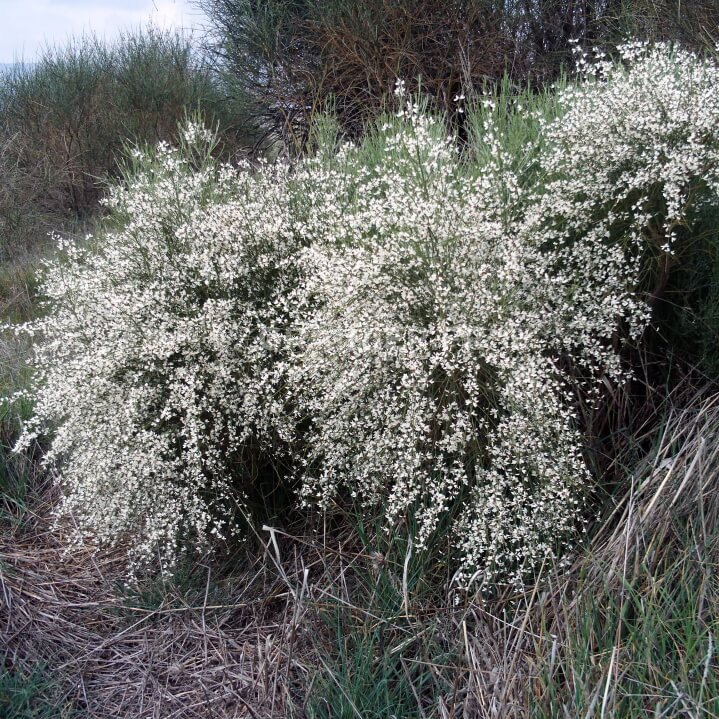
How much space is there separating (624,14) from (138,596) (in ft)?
17.7

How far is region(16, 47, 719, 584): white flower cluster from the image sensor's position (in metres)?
2.36

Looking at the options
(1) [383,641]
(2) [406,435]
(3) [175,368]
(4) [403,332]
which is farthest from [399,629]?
(3) [175,368]

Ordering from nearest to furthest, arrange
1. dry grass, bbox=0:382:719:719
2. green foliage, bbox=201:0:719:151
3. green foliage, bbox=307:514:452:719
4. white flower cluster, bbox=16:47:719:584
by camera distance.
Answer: dry grass, bbox=0:382:719:719, green foliage, bbox=307:514:452:719, white flower cluster, bbox=16:47:719:584, green foliage, bbox=201:0:719:151

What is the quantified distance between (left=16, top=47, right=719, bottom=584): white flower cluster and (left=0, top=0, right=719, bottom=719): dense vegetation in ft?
0.05

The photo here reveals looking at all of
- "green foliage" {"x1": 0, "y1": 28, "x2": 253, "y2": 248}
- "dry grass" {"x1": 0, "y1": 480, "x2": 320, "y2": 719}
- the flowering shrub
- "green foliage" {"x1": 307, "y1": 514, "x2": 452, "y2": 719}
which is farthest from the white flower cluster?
"green foliage" {"x1": 0, "y1": 28, "x2": 253, "y2": 248}

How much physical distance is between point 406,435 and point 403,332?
1.13ft

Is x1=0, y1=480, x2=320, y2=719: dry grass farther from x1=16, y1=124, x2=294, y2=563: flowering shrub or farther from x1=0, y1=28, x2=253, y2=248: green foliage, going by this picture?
x1=0, y1=28, x2=253, y2=248: green foliage

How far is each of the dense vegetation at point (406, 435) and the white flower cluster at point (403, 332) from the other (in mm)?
17

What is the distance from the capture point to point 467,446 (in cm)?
259

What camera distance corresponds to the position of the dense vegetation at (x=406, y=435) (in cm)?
217

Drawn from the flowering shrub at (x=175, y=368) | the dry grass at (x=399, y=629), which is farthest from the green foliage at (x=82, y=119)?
the dry grass at (x=399, y=629)

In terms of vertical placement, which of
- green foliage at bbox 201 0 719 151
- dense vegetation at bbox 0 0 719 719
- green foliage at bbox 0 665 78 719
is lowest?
green foliage at bbox 0 665 78 719

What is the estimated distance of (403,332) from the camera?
2.41m

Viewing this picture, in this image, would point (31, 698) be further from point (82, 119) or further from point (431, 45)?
point (82, 119)
